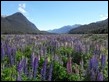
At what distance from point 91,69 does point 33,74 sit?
1.46 meters

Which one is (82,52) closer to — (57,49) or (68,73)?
(57,49)

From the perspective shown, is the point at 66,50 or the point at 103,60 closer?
the point at 103,60

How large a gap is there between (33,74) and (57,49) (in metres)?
6.12

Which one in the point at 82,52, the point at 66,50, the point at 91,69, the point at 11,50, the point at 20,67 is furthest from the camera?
the point at 66,50

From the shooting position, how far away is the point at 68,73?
29.8ft

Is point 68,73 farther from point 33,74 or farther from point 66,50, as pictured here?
point 66,50

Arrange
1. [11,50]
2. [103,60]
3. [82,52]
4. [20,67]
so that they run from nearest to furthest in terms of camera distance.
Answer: [20,67] < [103,60] < [11,50] < [82,52]

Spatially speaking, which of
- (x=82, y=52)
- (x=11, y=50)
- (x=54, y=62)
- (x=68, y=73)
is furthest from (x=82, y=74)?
(x=82, y=52)

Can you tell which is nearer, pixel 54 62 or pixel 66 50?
pixel 54 62

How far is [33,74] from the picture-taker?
841 centimetres

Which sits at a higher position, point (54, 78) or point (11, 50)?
point (11, 50)

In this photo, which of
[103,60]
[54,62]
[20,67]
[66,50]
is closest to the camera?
→ [20,67]

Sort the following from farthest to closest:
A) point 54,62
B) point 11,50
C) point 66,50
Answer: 1. point 66,50
2. point 11,50
3. point 54,62

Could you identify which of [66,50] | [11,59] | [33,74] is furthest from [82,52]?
[33,74]
